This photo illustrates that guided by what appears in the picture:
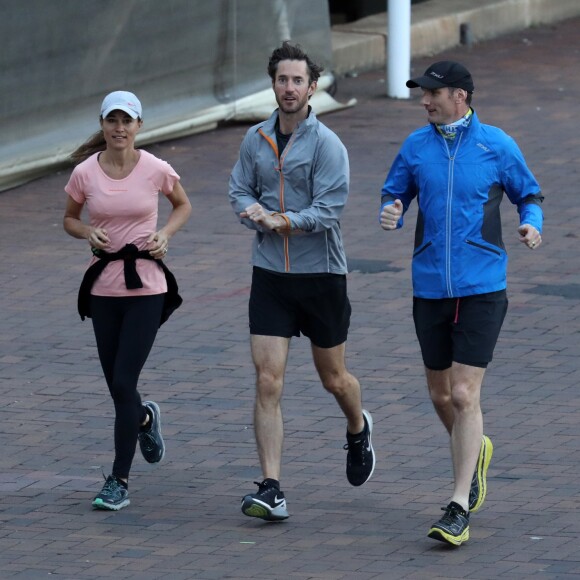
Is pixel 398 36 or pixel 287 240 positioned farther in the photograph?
pixel 398 36

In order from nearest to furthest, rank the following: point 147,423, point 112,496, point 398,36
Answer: point 112,496 → point 147,423 → point 398,36

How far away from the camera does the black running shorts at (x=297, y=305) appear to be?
698cm

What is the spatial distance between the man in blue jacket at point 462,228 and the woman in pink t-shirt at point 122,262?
1075 millimetres

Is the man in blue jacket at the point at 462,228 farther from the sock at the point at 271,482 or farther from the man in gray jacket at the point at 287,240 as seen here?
the sock at the point at 271,482

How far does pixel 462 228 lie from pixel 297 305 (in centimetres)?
82

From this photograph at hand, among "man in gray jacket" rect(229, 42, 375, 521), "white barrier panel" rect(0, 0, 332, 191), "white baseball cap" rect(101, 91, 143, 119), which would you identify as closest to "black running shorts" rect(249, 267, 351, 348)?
"man in gray jacket" rect(229, 42, 375, 521)

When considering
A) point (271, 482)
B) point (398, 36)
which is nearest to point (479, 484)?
point (271, 482)

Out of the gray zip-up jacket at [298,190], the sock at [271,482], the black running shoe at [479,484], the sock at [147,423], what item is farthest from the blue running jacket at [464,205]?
the sock at [147,423]

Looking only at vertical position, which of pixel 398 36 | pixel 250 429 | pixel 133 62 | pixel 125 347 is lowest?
pixel 398 36

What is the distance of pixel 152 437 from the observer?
7.51m

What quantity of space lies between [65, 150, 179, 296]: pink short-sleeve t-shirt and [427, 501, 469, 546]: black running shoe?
1588 mm

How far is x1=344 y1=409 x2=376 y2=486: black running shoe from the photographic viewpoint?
7258 mm

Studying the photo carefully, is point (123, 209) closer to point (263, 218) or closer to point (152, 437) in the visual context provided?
point (263, 218)

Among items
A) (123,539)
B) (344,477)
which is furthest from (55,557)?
(344,477)
